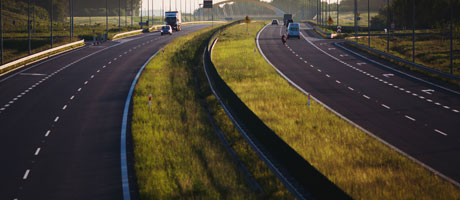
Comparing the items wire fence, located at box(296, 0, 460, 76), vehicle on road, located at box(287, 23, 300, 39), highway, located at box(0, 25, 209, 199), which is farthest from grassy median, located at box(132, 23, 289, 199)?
vehicle on road, located at box(287, 23, 300, 39)

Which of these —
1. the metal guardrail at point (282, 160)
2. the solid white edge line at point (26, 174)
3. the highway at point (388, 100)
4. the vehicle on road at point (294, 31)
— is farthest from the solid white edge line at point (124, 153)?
the vehicle on road at point (294, 31)

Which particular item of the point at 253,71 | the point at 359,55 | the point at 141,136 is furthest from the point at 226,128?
the point at 359,55

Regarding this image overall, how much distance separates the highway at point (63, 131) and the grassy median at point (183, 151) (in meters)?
0.87

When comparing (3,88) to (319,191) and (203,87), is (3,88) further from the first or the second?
(319,191)

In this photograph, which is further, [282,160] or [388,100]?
[388,100]

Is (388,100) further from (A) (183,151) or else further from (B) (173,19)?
(B) (173,19)

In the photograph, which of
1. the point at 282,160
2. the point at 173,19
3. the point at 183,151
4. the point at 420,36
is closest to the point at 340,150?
the point at 282,160

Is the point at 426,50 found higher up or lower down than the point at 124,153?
higher up

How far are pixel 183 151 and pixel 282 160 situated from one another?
4981mm

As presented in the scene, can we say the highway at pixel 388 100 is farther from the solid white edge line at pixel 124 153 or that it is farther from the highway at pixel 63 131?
the highway at pixel 63 131

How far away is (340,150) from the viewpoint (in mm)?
22812

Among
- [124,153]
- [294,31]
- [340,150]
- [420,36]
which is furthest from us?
[420,36]

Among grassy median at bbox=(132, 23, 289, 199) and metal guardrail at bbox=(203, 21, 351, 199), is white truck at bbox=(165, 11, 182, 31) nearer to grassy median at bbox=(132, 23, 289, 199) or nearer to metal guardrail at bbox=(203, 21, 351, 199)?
grassy median at bbox=(132, 23, 289, 199)

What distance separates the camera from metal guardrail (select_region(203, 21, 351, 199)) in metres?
14.8
